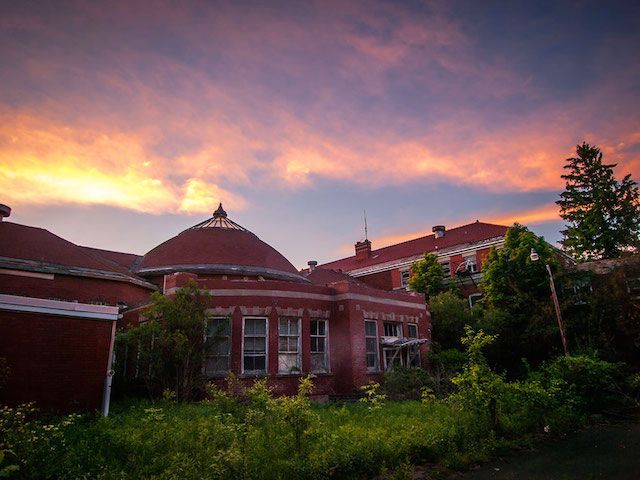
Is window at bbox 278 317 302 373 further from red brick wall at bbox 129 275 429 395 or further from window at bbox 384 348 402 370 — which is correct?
window at bbox 384 348 402 370

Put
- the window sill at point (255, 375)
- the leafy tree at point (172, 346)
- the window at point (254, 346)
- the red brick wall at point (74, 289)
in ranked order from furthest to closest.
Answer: the red brick wall at point (74, 289)
the window at point (254, 346)
the window sill at point (255, 375)
the leafy tree at point (172, 346)

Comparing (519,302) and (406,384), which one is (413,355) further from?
(519,302)

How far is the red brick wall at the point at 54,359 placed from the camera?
9.89 m

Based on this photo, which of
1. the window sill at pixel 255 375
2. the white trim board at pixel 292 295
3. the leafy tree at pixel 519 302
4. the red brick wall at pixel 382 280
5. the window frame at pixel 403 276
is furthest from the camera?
the red brick wall at pixel 382 280

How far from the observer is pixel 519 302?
23.7m

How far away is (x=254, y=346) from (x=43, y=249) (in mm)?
12002

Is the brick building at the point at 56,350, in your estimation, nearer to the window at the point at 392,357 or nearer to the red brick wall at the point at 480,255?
the window at the point at 392,357

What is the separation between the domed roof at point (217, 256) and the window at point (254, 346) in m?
6.09

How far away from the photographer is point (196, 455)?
7.16 metres

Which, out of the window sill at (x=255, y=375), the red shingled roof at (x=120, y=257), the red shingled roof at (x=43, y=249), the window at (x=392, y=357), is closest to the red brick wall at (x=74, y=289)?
the red shingled roof at (x=43, y=249)

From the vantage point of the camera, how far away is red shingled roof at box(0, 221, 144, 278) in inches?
782

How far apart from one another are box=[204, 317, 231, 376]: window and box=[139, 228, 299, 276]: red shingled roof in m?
6.95

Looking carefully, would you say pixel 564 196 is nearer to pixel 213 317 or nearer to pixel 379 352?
pixel 379 352

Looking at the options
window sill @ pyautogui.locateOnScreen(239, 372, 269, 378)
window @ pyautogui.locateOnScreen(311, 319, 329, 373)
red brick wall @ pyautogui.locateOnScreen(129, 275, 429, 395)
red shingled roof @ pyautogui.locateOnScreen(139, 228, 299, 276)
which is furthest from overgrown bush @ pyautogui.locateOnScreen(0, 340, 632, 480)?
red shingled roof @ pyautogui.locateOnScreen(139, 228, 299, 276)
